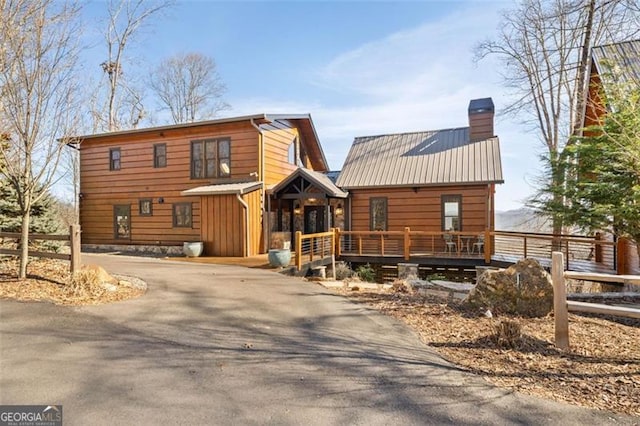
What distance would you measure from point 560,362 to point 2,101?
1042 cm

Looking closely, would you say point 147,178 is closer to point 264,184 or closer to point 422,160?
point 264,184

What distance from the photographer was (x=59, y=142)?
7801mm

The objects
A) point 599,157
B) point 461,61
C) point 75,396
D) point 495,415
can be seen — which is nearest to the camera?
point 495,415

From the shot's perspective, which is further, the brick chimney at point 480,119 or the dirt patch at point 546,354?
the brick chimney at point 480,119

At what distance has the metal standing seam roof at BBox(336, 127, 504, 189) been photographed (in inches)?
547

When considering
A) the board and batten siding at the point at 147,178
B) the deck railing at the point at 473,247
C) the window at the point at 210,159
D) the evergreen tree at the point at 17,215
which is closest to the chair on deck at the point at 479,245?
the deck railing at the point at 473,247

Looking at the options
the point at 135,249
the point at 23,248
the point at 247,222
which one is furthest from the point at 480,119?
the point at 135,249

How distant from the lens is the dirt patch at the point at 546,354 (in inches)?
136

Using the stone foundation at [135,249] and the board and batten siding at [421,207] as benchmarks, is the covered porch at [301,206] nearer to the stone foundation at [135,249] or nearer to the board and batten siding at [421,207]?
the board and batten siding at [421,207]

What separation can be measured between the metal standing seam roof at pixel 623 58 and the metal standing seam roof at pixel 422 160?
4510mm

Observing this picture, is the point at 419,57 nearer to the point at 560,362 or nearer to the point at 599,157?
the point at 599,157

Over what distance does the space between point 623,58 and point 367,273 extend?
355 inches

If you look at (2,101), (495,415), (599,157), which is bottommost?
(495,415)

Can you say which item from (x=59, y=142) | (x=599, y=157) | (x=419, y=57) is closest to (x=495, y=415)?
(x=599, y=157)
